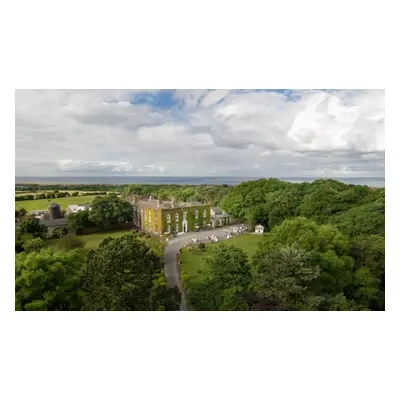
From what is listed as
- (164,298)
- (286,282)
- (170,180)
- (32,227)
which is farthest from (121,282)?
(286,282)

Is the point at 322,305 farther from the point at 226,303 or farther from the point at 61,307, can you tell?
the point at 61,307

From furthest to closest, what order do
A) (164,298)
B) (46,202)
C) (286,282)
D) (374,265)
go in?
(374,265) → (46,202) → (164,298) → (286,282)

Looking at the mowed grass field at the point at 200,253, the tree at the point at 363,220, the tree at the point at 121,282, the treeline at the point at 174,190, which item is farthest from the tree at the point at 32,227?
the tree at the point at 363,220

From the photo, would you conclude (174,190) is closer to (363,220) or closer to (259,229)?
(259,229)

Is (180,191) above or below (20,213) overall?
above

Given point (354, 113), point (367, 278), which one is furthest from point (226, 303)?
point (354, 113)

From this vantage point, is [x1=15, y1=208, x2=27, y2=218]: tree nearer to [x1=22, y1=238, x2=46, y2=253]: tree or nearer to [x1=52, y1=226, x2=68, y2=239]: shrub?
[x1=22, y1=238, x2=46, y2=253]: tree
